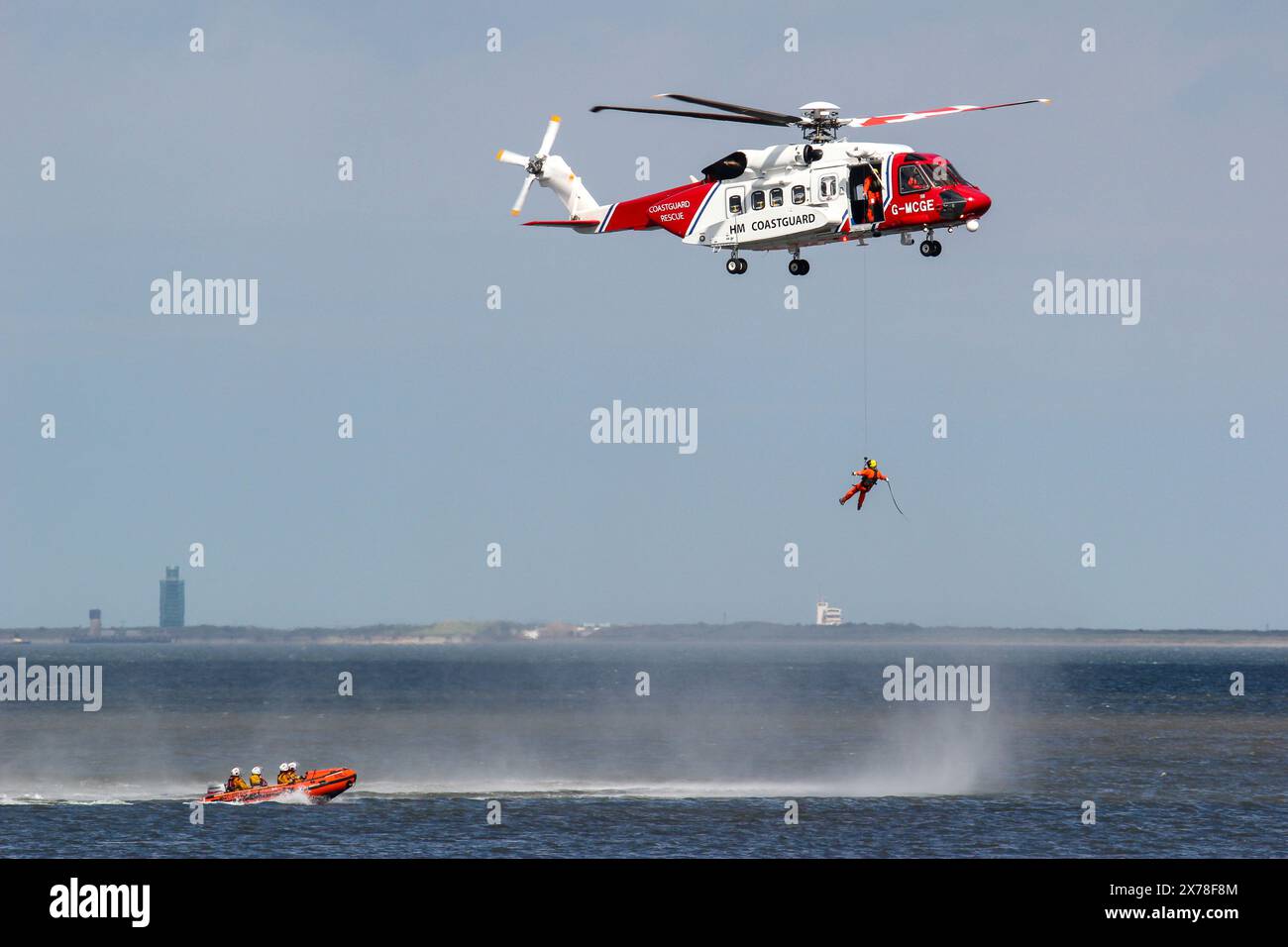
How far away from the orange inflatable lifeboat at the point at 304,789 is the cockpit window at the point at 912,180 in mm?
49274

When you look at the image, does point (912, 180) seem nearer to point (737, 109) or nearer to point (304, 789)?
point (737, 109)

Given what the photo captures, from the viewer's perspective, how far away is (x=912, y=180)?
147ft

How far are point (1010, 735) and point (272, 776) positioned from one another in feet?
204

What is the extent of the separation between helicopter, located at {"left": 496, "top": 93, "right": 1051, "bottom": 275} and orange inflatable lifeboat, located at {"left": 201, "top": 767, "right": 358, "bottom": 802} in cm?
4289

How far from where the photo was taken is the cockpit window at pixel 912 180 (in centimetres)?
4462

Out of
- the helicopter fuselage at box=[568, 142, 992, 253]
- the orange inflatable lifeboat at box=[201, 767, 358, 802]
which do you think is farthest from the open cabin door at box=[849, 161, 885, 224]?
the orange inflatable lifeboat at box=[201, 767, 358, 802]

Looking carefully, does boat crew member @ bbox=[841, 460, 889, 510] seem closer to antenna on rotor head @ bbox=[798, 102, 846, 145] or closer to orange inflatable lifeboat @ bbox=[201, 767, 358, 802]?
antenna on rotor head @ bbox=[798, 102, 846, 145]

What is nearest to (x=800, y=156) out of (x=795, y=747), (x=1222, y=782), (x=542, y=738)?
(x=1222, y=782)

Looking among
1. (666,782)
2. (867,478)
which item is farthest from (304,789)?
(867,478)

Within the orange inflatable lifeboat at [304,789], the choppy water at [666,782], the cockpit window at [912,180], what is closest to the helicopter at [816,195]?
the cockpit window at [912,180]

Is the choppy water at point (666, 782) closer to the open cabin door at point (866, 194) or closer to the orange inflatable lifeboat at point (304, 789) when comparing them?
the orange inflatable lifeboat at point (304, 789)

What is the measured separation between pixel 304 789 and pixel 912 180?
51.1 m

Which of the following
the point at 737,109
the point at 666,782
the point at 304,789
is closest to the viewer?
the point at 737,109
